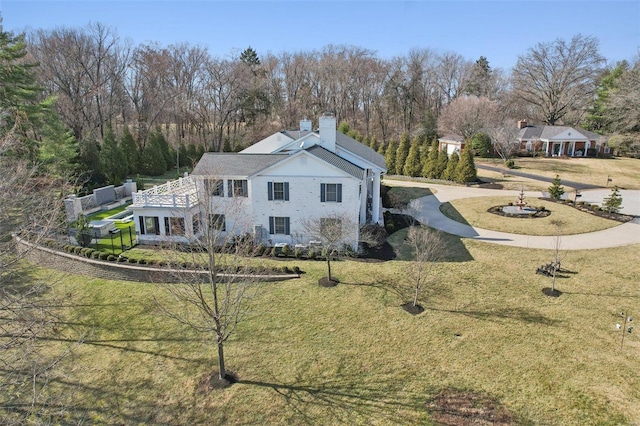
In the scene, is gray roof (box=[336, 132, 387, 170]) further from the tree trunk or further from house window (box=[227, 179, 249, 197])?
the tree trunk

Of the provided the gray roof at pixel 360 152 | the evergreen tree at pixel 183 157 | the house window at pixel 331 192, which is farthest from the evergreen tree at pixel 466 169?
the evergreen tree at pixel 183 157

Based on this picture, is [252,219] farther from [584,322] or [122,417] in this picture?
[584,322]

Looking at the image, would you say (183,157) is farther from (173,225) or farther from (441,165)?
(441,165)

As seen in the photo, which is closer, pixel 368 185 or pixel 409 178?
pixel 368 185

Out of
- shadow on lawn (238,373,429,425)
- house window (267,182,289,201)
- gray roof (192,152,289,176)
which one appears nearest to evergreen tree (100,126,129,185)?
gray roof (192,152,289,176)

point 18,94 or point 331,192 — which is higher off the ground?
point 18,94

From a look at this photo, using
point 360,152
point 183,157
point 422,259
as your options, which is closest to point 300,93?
point 183,157

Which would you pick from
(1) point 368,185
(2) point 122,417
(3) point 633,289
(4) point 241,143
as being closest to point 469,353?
(3) point 633,289

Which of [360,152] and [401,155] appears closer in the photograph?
[360,152]
